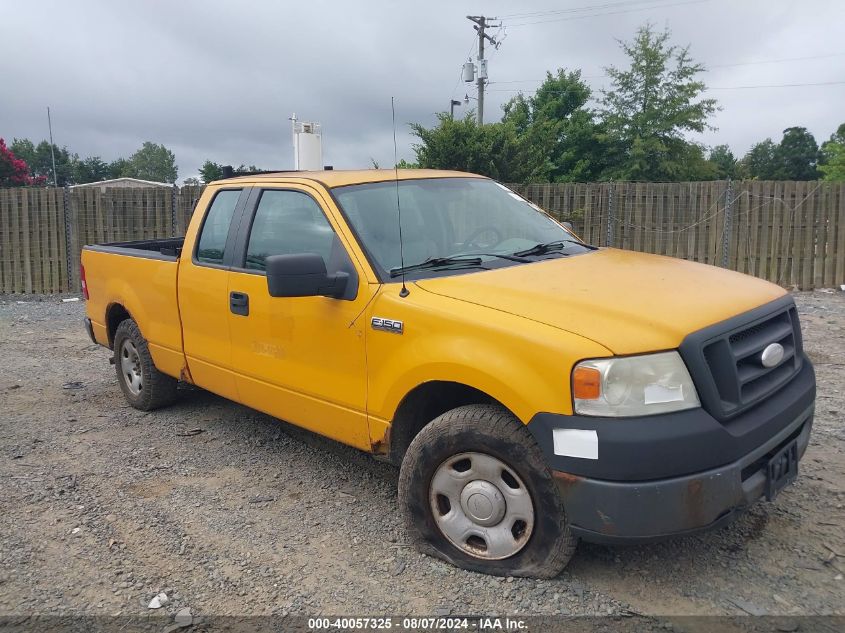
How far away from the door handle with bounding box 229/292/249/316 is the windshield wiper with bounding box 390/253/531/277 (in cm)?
113

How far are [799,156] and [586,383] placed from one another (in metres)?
80.3

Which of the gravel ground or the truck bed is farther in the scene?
the truck bed

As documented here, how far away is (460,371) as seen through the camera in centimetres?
312

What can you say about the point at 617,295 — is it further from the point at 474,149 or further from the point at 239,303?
the point at 474,149

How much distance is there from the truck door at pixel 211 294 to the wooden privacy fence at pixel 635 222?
8.45m

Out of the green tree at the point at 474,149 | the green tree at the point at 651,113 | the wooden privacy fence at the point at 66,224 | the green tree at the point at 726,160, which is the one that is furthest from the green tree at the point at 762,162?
the wooden privacy fence at the point at 66,224

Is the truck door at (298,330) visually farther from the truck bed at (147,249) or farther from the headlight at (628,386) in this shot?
the headlight at (628,386)

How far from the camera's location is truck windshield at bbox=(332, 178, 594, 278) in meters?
3.79

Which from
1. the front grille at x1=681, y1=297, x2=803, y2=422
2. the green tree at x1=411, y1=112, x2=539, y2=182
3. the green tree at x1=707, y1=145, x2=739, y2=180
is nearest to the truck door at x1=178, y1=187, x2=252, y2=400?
the front grille at x1=681, y1=297, x2=803, y2=422

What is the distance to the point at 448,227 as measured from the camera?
4152 mm

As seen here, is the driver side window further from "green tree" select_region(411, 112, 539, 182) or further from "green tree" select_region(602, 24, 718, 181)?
"green tree" select_region(602, 24, 718, 181)

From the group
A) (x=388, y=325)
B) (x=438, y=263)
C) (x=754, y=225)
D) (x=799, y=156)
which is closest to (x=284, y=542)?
(x=388, y=325)

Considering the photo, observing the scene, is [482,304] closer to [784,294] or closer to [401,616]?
[401,616]

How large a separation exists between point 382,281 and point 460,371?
724 millimetres
